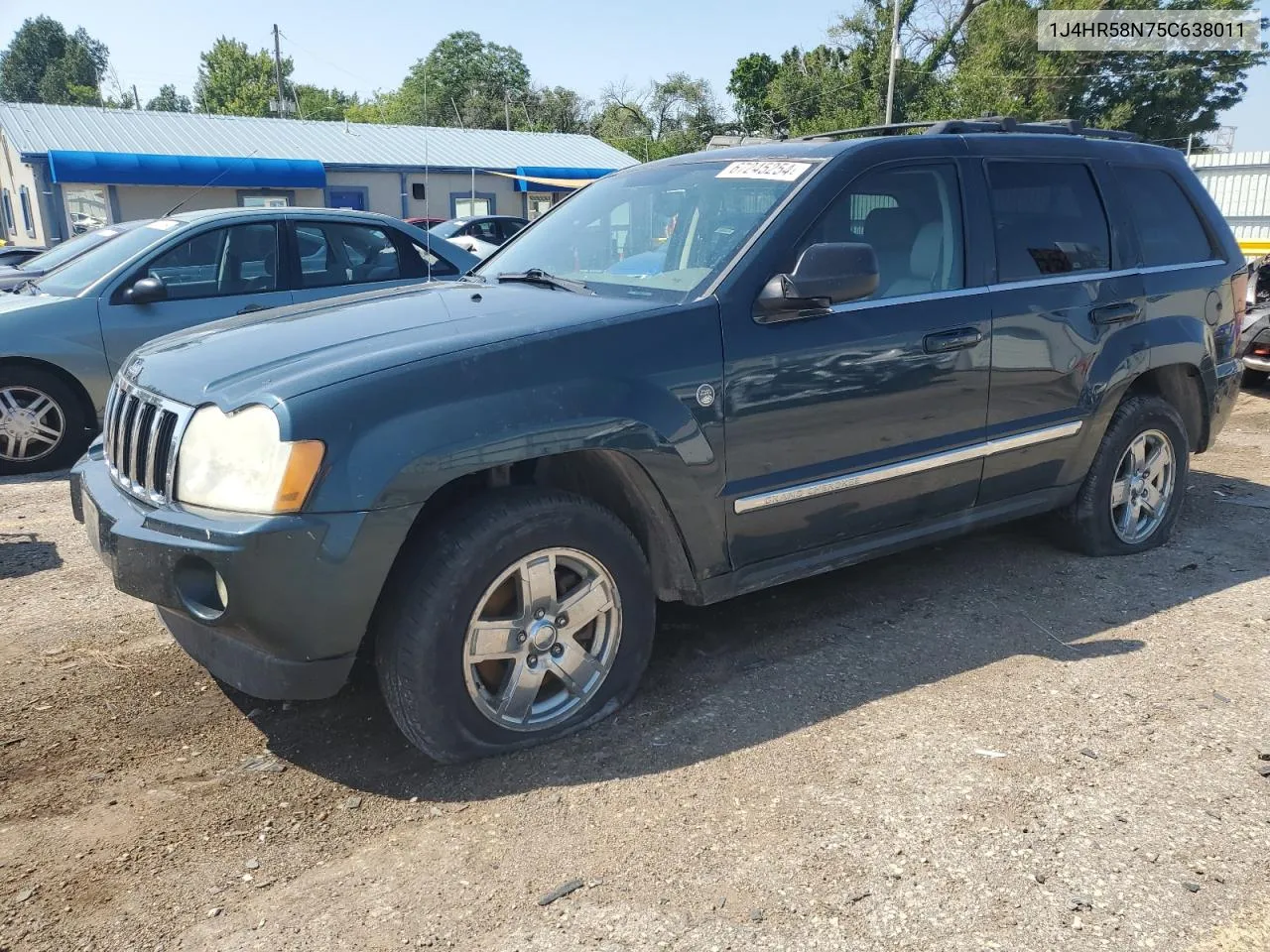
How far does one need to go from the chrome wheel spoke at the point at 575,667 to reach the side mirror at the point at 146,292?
15.6ft

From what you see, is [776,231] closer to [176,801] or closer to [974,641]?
[974,641]

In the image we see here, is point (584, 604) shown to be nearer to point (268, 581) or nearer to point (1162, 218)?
point (268, 581)

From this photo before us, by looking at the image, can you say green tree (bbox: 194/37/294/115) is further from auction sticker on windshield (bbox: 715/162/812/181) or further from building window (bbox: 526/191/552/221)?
auction sticker on windshield (bbox: 715/162/812/181)

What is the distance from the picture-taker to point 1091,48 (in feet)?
130

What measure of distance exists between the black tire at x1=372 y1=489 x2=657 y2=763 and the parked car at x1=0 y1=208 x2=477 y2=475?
14.3ft

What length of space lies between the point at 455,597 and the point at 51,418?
5.03 metres

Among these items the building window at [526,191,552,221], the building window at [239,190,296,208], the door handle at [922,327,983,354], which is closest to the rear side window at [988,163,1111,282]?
the door handle at [922,327,983,354]

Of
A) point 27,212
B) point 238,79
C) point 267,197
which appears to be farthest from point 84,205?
point 238,79

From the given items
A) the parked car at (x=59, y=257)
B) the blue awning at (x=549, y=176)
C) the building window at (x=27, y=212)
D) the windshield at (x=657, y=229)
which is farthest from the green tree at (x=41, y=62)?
the windshield at (x=657, y=229)

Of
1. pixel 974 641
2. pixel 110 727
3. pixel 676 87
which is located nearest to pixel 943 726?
pixel 974 641

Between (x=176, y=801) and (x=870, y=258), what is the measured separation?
105 inches

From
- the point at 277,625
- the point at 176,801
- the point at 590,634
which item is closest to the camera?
the point at 277,625

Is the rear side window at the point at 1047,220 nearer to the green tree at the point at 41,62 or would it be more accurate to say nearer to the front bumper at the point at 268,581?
the front bumper at the point at 268,581

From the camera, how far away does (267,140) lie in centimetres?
3002
